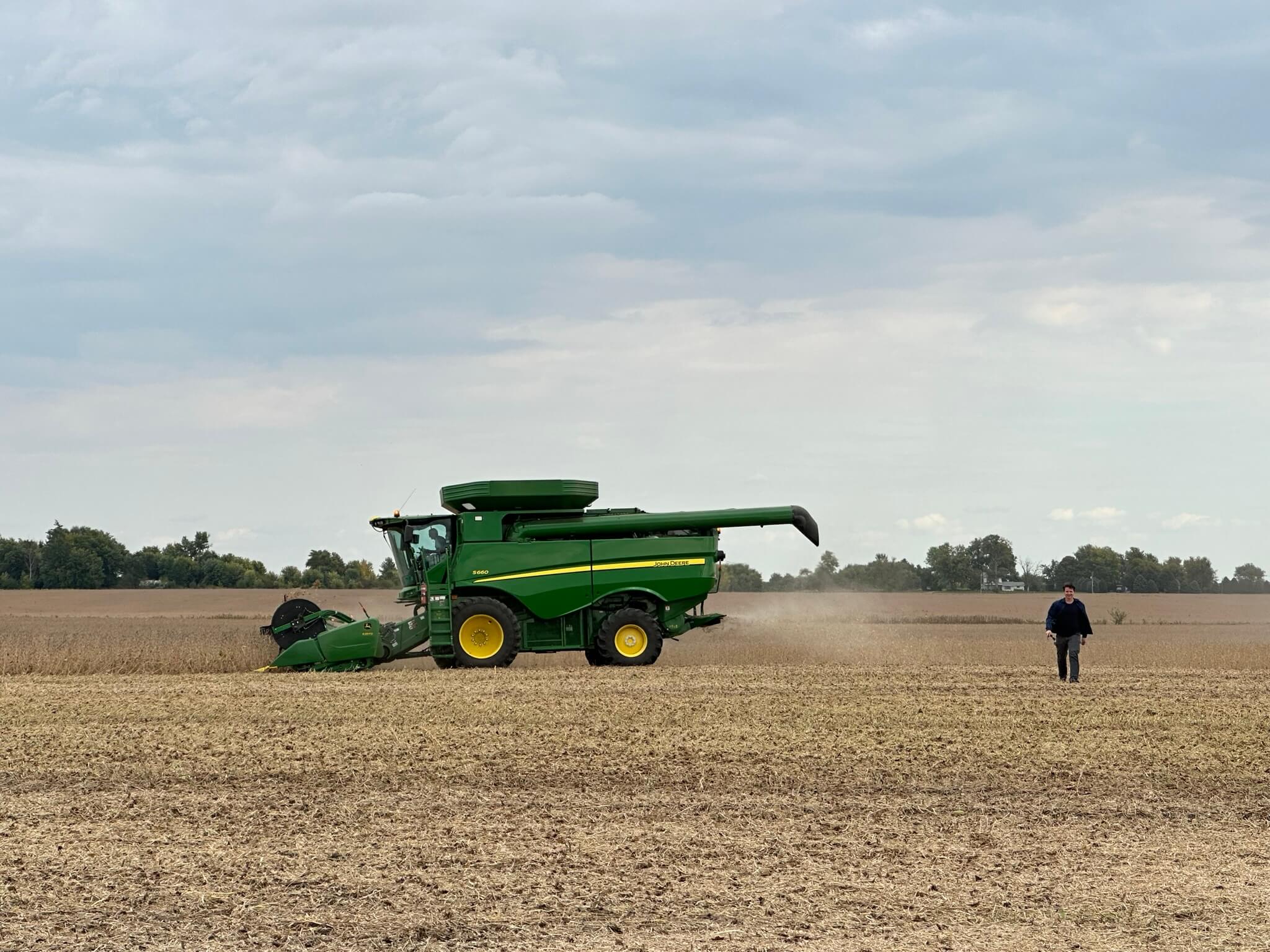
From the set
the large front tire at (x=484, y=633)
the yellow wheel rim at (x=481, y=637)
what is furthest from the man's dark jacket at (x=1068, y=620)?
the yellow wheel rim at (x=481, y=637)

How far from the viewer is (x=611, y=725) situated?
13.5 meters

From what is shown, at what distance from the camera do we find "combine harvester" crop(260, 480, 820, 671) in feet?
64.2

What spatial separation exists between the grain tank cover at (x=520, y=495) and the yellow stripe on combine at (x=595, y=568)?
957 mm

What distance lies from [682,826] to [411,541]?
11.2m

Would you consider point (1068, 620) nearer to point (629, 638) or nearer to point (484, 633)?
point (629, 638)

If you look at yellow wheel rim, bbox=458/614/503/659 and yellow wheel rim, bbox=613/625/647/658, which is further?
yellow wheel rim, bbox=613/625/647/658

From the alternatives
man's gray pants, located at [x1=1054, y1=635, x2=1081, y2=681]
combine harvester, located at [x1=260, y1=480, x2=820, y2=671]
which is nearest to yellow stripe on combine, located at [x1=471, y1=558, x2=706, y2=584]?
combine harvester, located at [x1=260, y1=480, x2=820, y2=671]

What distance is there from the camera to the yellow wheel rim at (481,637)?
19594mm

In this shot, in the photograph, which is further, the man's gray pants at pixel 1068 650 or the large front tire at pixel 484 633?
the large front tire at pixel 484 633

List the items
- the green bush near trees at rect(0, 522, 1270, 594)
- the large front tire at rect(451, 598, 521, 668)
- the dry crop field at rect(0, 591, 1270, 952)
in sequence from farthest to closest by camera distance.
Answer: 1. the green bush near trees at rect(0, 522, 1270, 594)
2. the large front tire at rect(451, 598, 521, 668)
3. the dry crop field at rect(0, 591, 1270, 952)

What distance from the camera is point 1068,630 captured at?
705 inches

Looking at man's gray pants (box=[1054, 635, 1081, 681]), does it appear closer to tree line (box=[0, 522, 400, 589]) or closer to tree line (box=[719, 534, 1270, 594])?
tree line (box=[719, 534, 1270, 594])

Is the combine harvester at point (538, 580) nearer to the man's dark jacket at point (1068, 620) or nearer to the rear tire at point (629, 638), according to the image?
the rear tire at point (629, 638)

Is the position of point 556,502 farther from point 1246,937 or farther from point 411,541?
point 1246,937
